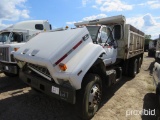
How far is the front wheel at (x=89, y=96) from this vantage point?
4078 mm

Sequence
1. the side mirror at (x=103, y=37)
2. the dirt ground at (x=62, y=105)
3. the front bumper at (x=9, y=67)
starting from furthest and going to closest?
the front bumper at (x=9, y=67) < the side mirror at (x=103, y=37) < the dirt ground at (x=62, y=105)

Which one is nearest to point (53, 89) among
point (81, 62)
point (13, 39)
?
point (81, 62)

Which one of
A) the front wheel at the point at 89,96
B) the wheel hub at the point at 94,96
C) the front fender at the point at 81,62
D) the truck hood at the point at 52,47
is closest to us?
the front fender at the point at 81,62

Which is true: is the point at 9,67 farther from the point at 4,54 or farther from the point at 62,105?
the point at 62,105

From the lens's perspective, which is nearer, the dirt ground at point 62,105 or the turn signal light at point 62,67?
the turn signal light at point 62,67

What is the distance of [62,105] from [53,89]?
1.44 metres

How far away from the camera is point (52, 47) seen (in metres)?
4.12

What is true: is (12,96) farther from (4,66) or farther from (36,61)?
(36,61)

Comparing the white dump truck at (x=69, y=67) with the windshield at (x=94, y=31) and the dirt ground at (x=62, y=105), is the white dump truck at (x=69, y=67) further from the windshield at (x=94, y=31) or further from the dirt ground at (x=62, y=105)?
the dirt ground at (x=62, y=105)

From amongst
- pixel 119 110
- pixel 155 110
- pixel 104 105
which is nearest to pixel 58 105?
pixel 104 105

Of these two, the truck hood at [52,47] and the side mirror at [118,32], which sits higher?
the side mirror at [118,32]

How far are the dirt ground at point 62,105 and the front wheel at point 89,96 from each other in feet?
1.19

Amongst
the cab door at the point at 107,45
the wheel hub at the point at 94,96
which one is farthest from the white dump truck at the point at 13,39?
the wheel hub at the point at 94,96

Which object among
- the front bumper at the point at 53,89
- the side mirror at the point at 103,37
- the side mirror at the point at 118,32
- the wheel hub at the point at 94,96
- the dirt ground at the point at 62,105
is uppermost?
the side mirror at the point at 118,32
